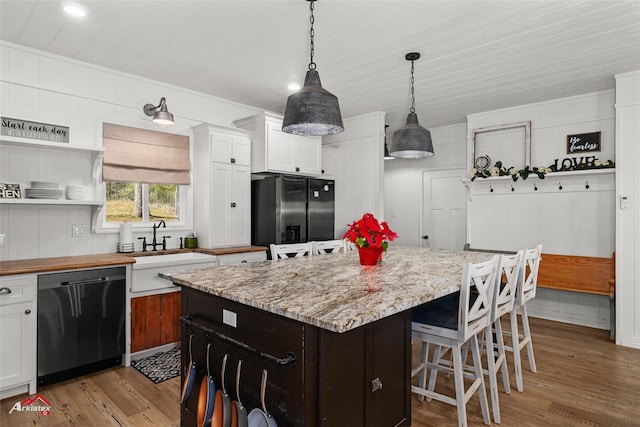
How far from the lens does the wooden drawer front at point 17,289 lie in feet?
8.42

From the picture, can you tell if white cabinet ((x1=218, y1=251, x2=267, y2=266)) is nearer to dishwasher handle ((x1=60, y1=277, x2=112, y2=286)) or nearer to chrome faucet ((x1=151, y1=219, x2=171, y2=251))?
chrome faucet ((x1=151, y1=219, x2=171, y2=251))

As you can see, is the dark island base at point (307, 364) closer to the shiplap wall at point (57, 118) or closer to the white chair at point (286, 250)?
the white chair at point (286, 250)

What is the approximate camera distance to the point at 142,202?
Result: 13.4 feet

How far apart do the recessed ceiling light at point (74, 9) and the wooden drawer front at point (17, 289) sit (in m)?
1.92

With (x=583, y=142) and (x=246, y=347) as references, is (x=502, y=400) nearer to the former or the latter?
(x=246, y=347)

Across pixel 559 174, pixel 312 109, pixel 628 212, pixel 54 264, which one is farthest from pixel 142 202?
pixel 628 212

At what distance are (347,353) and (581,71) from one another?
3.82 m

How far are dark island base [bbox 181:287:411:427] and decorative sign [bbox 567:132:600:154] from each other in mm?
3856

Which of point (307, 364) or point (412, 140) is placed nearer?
point (307, 364)

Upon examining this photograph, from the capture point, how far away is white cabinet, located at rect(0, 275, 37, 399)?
2.57 m

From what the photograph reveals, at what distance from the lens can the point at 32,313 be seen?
268cm

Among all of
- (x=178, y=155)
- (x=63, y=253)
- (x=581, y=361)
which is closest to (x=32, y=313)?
(x=63, y=253)

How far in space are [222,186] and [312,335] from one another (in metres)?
3.13

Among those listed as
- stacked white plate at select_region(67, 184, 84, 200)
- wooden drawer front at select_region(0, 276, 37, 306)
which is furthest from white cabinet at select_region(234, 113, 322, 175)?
wooden drawer front at select_region(0, 276, 37, 306)
